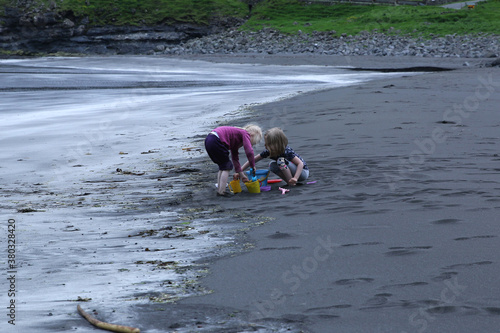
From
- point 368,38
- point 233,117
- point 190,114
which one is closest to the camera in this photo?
point 233,117

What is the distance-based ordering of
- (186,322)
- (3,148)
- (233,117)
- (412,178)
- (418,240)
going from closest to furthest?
(186,322) < (418,240) < (412,178) < (3,148) < (233,117)

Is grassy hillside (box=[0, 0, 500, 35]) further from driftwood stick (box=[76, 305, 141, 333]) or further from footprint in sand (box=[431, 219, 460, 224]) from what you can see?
driftwood stick (box=[76, 305, 141, 333])

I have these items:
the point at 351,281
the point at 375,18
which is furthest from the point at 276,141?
the point at 375,18

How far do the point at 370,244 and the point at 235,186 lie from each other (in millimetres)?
2932

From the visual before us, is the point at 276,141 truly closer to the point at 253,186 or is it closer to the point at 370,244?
the point at 253,186

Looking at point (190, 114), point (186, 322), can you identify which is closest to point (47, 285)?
point (186, 322)

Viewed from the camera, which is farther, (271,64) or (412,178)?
(271,64)

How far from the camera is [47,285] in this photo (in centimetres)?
480

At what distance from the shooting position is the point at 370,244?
5.27 metres

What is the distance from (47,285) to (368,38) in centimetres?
4500

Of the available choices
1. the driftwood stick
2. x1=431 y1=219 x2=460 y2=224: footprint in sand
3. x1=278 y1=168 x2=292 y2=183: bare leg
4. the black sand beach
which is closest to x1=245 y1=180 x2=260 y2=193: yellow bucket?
the black sand beach

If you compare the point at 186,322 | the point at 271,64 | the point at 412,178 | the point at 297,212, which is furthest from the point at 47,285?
the point at 271,64

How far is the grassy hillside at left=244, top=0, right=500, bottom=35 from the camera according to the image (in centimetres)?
4716

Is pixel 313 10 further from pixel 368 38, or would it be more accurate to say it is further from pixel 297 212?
pixel 297 212
